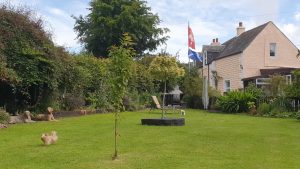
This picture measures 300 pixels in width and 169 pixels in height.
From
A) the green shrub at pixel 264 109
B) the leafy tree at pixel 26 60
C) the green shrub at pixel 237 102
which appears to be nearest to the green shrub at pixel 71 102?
the leafy tree at pixel 26 60

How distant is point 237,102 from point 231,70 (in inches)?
475

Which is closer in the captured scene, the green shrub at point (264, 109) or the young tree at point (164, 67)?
the young tree at point (164, 67)

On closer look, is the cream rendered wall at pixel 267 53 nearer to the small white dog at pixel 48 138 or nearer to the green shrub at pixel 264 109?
the green shrub at pixel 264 109

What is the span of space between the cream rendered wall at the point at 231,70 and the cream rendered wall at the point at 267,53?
792mm

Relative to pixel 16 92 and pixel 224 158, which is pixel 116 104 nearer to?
pixel 224 158

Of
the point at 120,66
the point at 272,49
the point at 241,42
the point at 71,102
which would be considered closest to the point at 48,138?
the point at 120,66

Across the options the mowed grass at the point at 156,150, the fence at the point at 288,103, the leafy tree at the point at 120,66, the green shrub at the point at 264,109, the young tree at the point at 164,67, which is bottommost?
the mowed grass at the point at 156,150

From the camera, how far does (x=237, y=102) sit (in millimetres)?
28531

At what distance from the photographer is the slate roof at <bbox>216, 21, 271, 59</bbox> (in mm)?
38594

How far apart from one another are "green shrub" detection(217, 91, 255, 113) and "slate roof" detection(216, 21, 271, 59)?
32.7 feet

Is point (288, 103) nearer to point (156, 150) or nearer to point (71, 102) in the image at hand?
point (71, 102)

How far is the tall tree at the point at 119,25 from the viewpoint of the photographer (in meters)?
45.7

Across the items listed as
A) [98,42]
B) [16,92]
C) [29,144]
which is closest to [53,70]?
[16,92]

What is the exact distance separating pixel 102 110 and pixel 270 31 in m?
19.0
